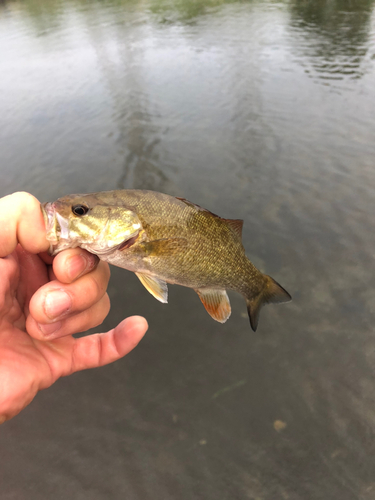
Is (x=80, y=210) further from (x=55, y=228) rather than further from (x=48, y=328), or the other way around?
(x=48, y=328)

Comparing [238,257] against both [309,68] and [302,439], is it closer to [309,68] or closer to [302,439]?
[302,439]

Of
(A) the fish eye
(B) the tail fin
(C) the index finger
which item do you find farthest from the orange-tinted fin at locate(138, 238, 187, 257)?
(B) the tail fin

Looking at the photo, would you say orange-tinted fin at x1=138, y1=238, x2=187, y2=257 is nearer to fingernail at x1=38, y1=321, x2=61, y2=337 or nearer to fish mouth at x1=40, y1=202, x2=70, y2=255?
fish mouth at x1=40, y1=202, x2=70, y2=255

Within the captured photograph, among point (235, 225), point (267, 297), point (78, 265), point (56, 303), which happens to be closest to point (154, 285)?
point (78, 265)

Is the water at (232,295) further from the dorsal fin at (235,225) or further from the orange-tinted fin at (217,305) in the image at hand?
the dorsal fin at (235,225)

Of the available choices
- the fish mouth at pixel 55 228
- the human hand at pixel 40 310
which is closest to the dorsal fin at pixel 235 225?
the human hand at pixel 40 310

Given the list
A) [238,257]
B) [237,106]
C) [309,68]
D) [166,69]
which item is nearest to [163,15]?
[166,69]
